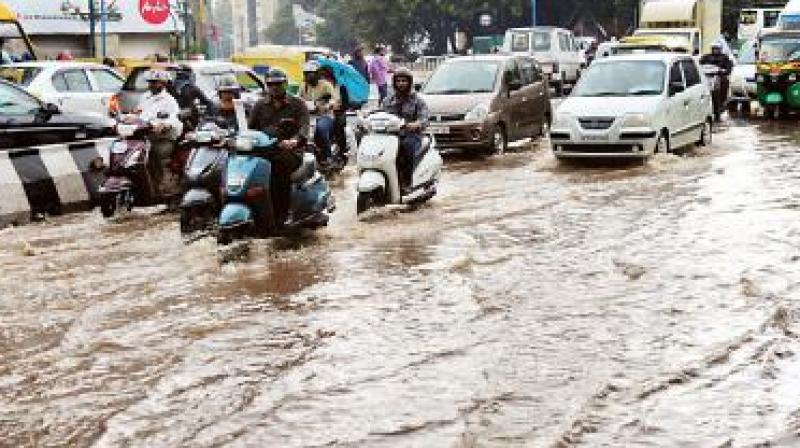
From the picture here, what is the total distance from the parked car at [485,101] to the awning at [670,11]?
15992 mm

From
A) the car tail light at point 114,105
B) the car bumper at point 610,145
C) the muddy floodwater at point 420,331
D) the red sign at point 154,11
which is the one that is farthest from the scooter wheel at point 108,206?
the red sign at point 154,11

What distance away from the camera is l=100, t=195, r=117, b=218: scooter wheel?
1164cm

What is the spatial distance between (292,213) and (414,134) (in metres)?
2.32

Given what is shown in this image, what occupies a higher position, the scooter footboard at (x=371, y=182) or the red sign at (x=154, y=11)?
the red sign at (x=154, y=11)

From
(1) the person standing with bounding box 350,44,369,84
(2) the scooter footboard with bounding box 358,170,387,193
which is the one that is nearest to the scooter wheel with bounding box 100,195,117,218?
(2) the scooter footboard with bounding box 358,170,387,193

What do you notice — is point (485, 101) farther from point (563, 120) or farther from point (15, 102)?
point (15, 102)

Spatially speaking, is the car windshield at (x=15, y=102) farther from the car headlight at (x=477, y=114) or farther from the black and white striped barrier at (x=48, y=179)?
the car headlight at (x=477, y=114)

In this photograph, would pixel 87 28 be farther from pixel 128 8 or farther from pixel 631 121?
pixel 631 121

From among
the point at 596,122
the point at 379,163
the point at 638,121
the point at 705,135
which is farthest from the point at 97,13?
the point at 379,163

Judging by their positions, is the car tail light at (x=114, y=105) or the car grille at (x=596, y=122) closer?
the car grille at (x=596, y=122)

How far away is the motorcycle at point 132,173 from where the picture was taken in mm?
11648

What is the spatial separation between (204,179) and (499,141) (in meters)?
7.59

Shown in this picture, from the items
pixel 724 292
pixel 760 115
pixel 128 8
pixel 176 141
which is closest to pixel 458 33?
pixel 128 8

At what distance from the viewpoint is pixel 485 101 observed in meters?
16.5
